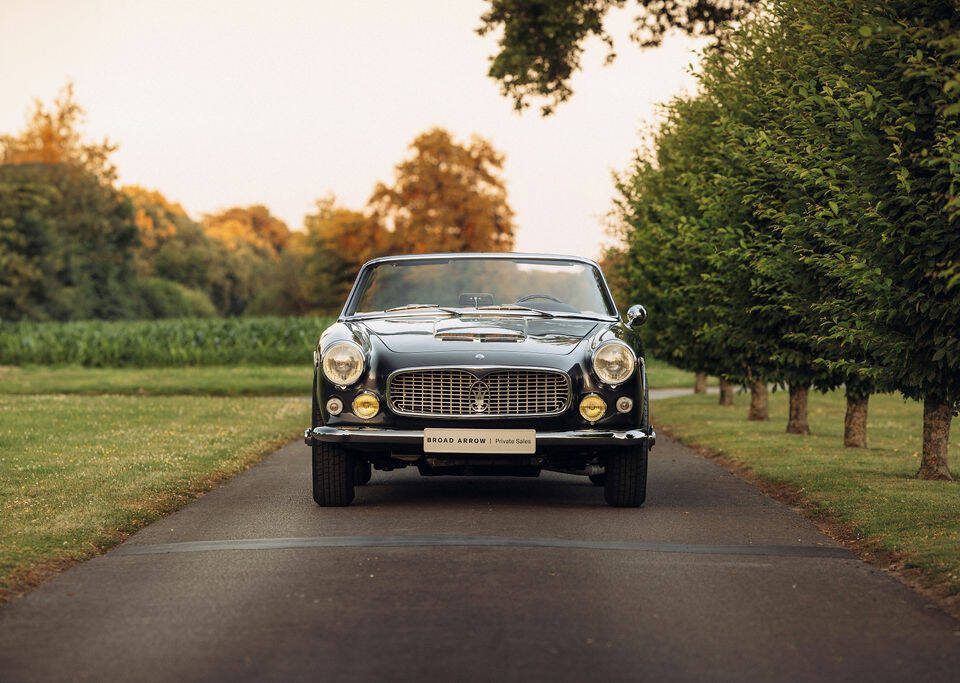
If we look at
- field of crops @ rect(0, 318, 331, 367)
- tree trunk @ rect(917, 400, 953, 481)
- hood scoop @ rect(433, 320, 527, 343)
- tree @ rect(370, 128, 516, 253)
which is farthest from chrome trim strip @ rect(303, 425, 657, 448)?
tree @ rect(370, 128, 516, 253)

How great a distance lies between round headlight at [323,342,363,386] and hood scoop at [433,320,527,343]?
0.61 m

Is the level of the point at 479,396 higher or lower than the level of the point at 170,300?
higher

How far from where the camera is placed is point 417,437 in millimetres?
8531

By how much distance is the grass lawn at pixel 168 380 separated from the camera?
29.5 meters

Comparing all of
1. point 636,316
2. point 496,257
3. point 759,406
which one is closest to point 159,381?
point 759,406

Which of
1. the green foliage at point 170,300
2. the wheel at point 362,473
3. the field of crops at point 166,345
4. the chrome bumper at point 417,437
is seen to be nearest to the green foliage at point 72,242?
the green foliage at point 170,300

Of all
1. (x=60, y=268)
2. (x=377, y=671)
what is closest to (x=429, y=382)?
(x=377, y=671)

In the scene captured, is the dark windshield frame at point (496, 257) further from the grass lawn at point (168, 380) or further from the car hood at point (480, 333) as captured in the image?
the grass lawn at point (168, 380)

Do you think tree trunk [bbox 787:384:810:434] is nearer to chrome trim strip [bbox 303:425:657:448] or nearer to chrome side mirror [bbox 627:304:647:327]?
chrome side mirror [bbox 627:304:647:327]

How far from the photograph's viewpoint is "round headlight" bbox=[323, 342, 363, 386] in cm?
874

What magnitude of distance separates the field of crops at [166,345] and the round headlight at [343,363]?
31.7m

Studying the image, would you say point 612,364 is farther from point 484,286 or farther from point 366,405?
point 484,286

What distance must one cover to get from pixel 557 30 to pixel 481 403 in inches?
665

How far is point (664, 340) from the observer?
21.8 metres
